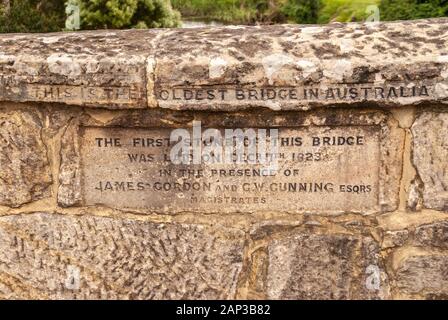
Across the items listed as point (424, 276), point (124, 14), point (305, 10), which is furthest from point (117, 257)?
point (305, 10)

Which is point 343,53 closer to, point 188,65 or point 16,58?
point 188,65

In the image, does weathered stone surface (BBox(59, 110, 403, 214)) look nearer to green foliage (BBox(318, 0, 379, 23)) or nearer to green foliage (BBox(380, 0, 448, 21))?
green foliage (BBox(380, 0, 448, 21))

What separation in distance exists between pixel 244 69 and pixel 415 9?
20.8 ft

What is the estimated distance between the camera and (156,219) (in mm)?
2150

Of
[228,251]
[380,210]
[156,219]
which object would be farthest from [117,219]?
[380,210]

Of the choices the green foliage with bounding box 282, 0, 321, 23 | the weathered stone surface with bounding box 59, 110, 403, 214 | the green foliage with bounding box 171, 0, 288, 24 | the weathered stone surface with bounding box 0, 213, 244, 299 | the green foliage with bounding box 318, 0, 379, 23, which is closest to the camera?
the weathered stone surface with bounding box 59, 110, 403, 214

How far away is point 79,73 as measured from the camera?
1962 mm

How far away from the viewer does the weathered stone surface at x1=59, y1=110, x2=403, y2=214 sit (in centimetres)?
201

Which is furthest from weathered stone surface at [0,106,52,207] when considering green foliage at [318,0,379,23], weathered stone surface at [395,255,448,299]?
green foliage at [318,0,379,23]

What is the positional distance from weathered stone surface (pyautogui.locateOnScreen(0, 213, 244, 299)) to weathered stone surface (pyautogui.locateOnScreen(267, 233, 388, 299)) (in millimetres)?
156

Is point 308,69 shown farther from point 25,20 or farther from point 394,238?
point 25,20

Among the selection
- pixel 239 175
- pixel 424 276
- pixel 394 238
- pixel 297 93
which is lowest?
pixel 424 276

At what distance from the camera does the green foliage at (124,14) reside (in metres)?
7.86

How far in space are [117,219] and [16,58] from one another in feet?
2.29
